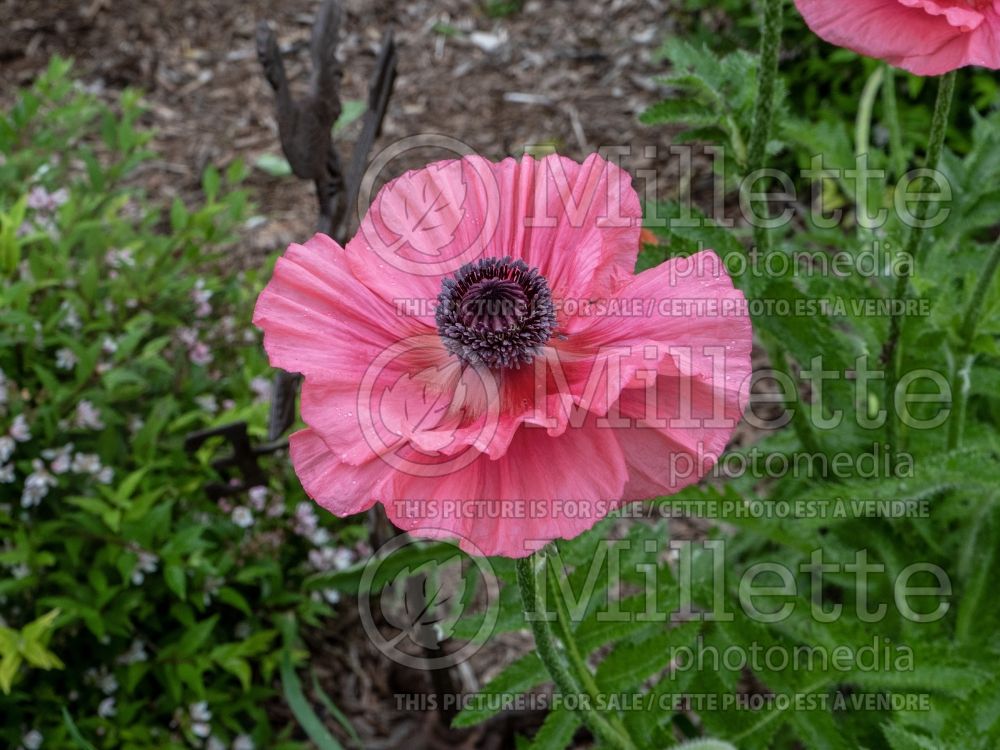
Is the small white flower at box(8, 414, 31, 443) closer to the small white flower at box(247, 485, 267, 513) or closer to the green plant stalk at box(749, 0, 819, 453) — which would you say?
the small white flower at box(247, 485, 267, 513)

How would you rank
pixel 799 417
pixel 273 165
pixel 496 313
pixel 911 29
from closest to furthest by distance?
pixel 496 313 < pixel 911 29 < pixel 799 417 < pixel 273 165

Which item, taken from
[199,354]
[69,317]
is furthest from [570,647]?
[69,317]

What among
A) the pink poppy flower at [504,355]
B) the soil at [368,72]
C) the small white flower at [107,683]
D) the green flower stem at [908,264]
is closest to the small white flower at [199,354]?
the small white flower at [107,683]

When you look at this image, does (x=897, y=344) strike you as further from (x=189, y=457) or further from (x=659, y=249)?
(x=189, y=457)

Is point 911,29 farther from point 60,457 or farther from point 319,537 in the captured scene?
point 60,457

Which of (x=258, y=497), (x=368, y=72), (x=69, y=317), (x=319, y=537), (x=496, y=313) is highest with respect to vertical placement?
(x=368, y=72)

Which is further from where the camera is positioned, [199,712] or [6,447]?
Answer: [199,712]

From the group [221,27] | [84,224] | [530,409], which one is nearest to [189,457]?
[84,224]
